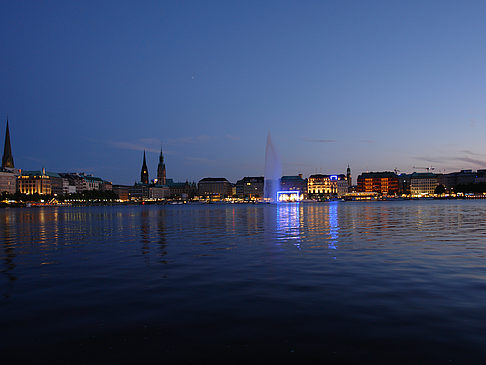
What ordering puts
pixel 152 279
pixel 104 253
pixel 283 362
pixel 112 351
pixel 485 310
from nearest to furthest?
pixel 283 362, pixel 112 351, pixel 485 310, pixel 152 279, pixel 104 253

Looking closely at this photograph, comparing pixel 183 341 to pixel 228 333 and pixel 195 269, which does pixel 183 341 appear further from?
pixel 195 269

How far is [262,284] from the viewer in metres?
13.2

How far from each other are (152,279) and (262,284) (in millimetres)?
3912

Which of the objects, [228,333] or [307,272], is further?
[307,272]

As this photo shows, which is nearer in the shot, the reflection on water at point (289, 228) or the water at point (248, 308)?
the water at point (248, 308)

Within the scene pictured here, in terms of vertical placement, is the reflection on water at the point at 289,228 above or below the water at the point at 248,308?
below

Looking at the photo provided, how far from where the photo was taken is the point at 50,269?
16.8 metres

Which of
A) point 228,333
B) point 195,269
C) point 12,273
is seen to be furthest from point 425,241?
Answer: point 12,273

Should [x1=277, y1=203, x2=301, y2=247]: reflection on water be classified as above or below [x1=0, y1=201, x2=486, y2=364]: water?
below

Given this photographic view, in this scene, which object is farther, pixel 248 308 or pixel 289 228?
pixel 289 228

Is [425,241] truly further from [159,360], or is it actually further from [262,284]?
[159,360]

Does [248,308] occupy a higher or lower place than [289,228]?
higher

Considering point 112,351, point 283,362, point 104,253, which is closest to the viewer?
point 283,362

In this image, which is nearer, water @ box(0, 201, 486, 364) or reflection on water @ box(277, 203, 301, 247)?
water @ box(0, 201, 486, 364)
